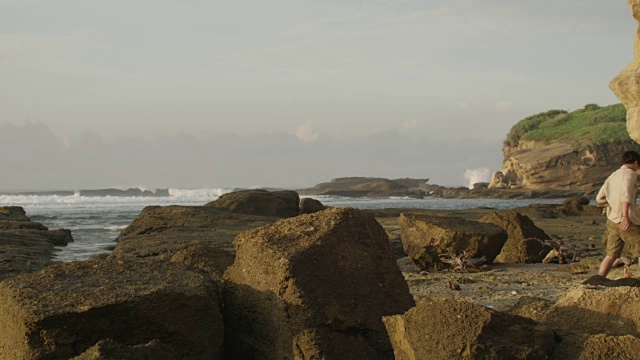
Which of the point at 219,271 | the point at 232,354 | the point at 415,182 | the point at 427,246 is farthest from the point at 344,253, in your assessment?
the point at 415,182

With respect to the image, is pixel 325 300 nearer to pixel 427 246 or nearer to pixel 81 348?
pixel 81 348

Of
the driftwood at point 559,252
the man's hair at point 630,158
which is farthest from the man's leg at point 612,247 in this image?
the driftwood at point 559,252

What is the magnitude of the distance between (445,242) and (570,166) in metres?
49.3

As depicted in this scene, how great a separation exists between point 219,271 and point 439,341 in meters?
2.39

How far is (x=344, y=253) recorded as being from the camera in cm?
443

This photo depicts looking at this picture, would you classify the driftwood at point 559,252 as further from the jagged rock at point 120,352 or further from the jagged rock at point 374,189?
the jagged rock at point 374,189

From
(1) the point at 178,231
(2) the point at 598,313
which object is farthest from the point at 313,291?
(1) the point at 178,231

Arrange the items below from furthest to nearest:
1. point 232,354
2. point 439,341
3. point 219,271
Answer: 1. point 219,271
2. point 232,354
3. point 439,341

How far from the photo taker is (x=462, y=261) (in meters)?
9.74

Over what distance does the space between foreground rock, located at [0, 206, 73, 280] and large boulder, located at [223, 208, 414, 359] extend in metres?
5.91

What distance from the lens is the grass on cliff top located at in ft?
188

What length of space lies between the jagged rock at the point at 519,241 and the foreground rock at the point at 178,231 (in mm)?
4405

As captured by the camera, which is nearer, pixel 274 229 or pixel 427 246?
pixel 274 229

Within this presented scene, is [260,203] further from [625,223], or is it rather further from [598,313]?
[598,313]
